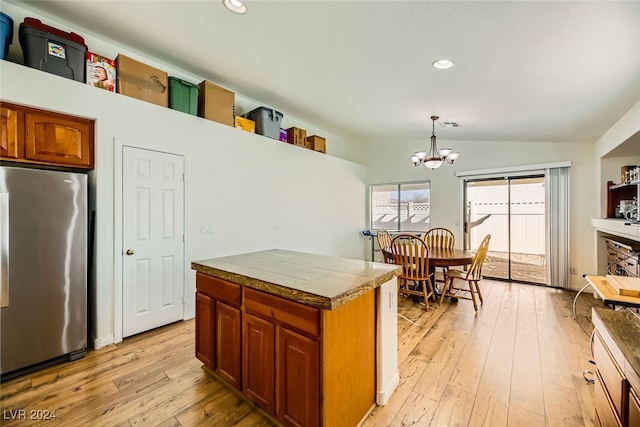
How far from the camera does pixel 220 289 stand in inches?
76.0

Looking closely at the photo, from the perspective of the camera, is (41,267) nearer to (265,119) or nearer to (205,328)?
(205,328)

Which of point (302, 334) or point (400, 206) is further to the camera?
point (400, 206)

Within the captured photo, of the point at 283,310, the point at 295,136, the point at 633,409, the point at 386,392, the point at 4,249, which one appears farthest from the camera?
the point at 295,136

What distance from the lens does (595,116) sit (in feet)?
9.97

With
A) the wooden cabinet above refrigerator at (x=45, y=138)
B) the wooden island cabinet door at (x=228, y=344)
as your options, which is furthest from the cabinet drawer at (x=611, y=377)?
the wooden cabinet above refrigerator at (x=45, y=138)

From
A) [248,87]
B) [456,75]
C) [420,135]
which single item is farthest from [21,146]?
[420,135]

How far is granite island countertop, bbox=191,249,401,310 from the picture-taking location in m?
1.38

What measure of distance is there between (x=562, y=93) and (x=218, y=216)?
3.83 m

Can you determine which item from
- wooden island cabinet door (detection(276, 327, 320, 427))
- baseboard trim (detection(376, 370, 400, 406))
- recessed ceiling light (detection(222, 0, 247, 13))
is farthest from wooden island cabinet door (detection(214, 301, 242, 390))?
recessed ceiling light (detection(222, 0, 247, 13))

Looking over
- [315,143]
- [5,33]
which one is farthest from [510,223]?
[5,33]

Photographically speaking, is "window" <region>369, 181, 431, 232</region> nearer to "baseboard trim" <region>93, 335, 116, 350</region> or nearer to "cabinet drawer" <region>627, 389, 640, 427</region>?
"cabinet drawer" <region>627, 389, 640, 427</region>

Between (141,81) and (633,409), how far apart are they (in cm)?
408

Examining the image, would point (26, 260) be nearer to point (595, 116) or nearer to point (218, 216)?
point (218, 216)

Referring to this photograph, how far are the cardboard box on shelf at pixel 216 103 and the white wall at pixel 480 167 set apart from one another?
11.6ft
